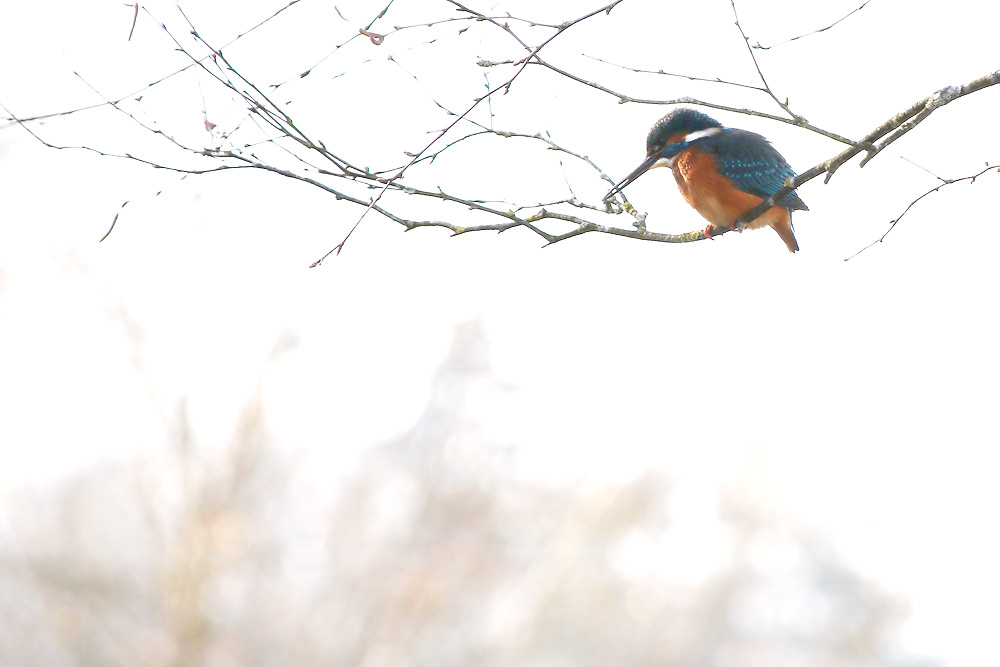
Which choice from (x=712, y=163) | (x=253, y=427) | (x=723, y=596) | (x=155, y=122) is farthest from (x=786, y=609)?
(x=155, y=122)

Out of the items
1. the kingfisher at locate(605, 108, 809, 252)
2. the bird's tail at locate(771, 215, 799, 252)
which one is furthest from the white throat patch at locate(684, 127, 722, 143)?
the bird's tail at locate(771, 215, 799, 252)

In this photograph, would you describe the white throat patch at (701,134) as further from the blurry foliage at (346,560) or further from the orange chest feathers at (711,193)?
the blurry foliage at (346,560)

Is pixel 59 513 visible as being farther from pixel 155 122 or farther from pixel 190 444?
pixel 155 122

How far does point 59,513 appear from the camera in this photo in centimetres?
1332

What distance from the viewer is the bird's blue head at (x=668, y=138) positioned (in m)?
4.27

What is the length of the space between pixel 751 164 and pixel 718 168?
27 cm

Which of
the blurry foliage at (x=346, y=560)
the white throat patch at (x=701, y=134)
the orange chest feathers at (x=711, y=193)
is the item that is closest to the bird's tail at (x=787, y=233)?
the orange chest feathers at (x=711, y=193)

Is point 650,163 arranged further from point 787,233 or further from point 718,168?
point 787,233

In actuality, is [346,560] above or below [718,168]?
above

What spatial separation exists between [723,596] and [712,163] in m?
19.6

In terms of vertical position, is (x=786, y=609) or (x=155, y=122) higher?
(x=786, y=609)

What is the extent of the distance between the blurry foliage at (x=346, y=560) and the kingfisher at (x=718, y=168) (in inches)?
370

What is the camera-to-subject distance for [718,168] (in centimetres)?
409

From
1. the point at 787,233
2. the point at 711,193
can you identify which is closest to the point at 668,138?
the point at 711,193
